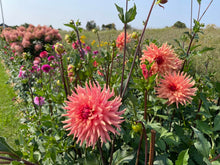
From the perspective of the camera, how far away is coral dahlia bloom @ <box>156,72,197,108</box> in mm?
1057

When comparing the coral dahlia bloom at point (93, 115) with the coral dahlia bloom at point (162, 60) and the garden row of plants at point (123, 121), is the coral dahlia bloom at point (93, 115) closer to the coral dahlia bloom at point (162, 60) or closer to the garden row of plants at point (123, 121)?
the garden row of plants at point (123, 121)

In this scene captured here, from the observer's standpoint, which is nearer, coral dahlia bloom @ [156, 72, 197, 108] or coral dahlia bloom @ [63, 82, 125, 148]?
coral dahlia bloom @ [63, 82, 125, 148]

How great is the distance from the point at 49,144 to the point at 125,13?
84cm

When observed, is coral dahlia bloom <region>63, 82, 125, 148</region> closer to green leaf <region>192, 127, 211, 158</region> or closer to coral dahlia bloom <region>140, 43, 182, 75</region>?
green leaf <region>192, 127, 211, 158</region>

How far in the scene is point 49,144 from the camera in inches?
42.4

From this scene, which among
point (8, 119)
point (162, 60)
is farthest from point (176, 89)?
point (8, 119)

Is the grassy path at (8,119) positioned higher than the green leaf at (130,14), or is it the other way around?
the green leaf at (130,14)

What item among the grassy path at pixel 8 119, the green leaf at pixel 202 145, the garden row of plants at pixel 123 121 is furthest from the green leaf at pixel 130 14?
the grassy path at pixel 8 119

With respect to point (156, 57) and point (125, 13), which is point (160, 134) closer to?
point (156, 57)

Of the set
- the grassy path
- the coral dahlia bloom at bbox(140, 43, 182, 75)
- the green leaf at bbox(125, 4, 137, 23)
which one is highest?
the green leaf at bbox(125, 4, 137, 23)

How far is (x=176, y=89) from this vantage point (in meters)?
1.11

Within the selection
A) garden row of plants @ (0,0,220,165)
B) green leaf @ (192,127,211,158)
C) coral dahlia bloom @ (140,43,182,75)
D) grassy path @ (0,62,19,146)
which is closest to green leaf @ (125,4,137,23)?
garden row of plants @ (0,0,220,165)

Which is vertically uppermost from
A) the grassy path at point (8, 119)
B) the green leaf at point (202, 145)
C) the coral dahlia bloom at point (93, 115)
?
the coral dahlia bloom at point (93, 115)

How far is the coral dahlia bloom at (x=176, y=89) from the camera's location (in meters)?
1.06
